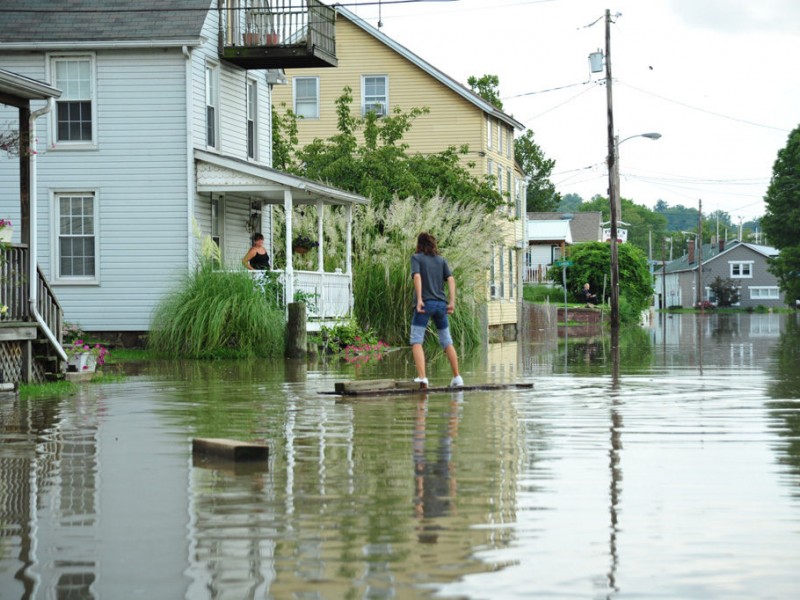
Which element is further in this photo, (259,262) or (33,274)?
(259,262)

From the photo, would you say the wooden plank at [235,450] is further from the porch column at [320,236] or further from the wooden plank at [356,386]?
the porch column at [320,236]

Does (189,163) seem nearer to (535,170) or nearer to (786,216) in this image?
(786,216)

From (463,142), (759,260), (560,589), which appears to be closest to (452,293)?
(560,589)

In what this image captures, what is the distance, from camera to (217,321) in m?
24.5

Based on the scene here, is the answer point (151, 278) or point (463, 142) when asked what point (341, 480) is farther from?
point (463, 142)

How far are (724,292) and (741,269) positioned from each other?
36.5 feet

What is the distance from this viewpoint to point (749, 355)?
27.5m

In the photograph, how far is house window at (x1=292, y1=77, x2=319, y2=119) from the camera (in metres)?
48.8

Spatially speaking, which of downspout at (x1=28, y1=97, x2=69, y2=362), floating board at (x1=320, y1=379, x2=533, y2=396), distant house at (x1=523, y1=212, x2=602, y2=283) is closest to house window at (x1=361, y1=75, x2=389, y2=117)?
downspout at (x1=28, y1=97, x2=69, y2=362)

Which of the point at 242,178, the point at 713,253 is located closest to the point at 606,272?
the point at 242,178

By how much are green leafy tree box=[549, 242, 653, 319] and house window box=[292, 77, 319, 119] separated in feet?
76.9

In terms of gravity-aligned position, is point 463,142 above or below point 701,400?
above

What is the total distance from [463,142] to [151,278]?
2254cm

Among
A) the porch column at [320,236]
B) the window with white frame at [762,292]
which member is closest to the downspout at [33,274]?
the porch column at [320,236]
